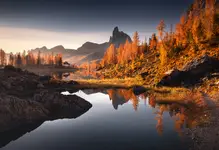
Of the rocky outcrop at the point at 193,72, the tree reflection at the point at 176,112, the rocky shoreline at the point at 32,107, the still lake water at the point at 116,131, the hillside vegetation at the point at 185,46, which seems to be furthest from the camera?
the hillside vegetation at the point at 185,46

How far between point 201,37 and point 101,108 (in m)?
76.1

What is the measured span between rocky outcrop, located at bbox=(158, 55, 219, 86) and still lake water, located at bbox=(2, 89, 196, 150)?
25.0m

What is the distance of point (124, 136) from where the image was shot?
2833 cm

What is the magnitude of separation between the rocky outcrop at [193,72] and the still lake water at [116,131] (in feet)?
82.1

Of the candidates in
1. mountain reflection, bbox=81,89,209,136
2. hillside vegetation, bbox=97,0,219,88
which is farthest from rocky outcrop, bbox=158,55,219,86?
mountain reflection, bbox=81,89,209,136

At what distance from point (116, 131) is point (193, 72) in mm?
44546

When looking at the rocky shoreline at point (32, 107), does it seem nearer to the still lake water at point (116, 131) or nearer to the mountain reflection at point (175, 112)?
the still lake water at point (116, 131)

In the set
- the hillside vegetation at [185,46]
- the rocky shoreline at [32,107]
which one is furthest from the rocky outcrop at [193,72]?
the rocky shoreline at [32,107]

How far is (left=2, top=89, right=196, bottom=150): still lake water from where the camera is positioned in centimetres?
2519

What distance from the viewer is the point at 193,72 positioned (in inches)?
2613

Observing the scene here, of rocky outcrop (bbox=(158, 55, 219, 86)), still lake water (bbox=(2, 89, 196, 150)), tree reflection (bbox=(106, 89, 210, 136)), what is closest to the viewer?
still lake water (bbox=(2, 89, 196, 150))

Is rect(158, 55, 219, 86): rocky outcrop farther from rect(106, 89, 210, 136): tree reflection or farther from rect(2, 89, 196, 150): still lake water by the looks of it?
rect(2, 89, 196, 150): still lake water

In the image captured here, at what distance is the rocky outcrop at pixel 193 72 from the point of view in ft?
215

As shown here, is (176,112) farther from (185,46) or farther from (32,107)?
(185,46)
